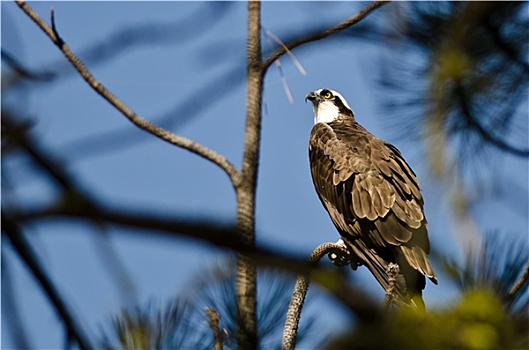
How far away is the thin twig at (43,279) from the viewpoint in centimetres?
185

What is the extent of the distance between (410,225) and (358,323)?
18.0ft

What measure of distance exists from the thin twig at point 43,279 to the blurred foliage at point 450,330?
0.65m

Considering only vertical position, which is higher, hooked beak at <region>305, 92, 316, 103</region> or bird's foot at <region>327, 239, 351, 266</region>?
hooked beak at <region>305, 92, 316, 103</region>

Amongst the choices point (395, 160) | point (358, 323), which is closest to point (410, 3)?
point (358, 323)

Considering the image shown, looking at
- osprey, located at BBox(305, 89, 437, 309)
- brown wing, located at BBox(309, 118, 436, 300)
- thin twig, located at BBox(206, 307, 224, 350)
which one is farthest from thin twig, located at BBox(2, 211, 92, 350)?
brown wing, located at BBox(309, 118, 436, 300)

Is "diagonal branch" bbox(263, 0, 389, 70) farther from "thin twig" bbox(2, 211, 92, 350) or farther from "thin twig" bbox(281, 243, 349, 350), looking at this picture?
"thin twig" bbox(2, 211, 92, 350)

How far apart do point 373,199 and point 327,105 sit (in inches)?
106

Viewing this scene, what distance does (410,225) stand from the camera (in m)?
6.87

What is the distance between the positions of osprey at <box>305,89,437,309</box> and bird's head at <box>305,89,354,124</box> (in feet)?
3.27

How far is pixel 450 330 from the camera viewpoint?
5.74 feet

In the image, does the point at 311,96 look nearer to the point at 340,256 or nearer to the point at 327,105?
the point at 327,105

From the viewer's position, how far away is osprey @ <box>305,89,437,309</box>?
6605 mm

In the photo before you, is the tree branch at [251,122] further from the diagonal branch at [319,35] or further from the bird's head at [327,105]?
the bird's head at [327,105]

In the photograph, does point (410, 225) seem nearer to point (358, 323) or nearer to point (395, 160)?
point (395, 160)
